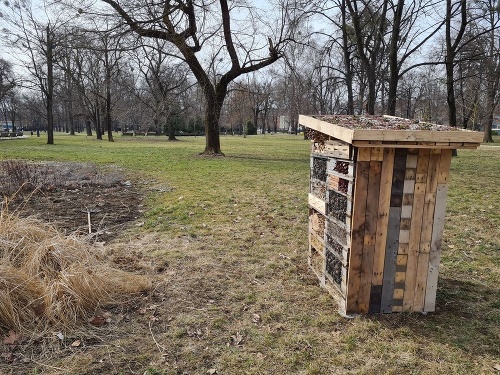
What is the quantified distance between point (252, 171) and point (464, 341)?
9.70 meters

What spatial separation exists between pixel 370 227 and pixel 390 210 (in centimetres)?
22

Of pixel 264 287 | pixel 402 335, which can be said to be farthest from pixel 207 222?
pixel 402 335

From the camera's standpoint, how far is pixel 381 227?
3021 millimetres

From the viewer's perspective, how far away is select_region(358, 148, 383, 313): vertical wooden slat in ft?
9.59

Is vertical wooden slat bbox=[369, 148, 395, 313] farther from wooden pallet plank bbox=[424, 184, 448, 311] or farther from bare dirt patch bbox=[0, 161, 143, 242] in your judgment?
bare dirt patch bbox=[0, 161, 143, 242]

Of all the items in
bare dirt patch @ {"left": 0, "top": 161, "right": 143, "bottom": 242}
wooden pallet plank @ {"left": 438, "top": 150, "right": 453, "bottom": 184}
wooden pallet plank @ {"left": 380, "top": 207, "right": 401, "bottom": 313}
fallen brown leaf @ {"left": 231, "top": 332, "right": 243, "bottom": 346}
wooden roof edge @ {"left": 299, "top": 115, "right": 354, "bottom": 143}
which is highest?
wooden roof edge @ {"left": 299, "top": 115, "right": 354, "bottom": 143}

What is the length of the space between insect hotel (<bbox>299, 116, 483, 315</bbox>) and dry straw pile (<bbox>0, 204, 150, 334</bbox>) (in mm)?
2051

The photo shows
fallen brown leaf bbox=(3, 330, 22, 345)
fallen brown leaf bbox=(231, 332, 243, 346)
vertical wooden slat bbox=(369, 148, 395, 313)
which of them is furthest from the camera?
vertical wooden slat bbox=(369, 148, 395, 313)

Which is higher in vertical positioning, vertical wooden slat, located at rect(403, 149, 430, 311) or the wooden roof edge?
the wooden roof edge

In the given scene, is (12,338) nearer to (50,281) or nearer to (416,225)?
(50,281)

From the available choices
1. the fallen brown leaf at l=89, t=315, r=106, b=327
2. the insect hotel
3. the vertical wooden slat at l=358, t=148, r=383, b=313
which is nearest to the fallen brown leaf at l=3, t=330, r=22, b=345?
the fallen brown leaf at l=89, t=315, r=106, b=327

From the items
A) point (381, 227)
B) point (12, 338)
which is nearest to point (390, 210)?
point (381, 227)

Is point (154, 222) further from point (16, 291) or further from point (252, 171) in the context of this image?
point (252, 171)

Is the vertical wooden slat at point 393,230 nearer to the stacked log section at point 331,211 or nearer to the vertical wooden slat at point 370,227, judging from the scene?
the vertical wooden slat at point 370,227
